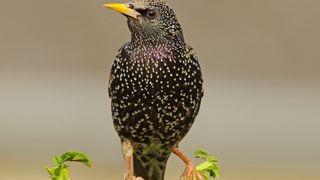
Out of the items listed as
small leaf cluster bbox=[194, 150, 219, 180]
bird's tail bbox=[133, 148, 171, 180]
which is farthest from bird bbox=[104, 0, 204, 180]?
small leaf cluster bbox=[194, 150, 219, 180]

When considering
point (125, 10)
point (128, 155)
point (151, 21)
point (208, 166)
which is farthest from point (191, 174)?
point (125, 10)

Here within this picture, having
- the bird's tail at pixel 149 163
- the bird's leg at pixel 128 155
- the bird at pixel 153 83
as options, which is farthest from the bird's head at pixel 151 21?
the bird's tail at pixel 149 163

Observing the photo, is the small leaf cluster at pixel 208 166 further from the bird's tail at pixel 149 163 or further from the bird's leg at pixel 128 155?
the bird's tail at pixel 149 163

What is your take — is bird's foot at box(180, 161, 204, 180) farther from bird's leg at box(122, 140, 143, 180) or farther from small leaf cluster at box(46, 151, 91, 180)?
small leaf cluster at box(46, 151, 91, 180)

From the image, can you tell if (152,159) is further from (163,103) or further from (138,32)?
(138,32)

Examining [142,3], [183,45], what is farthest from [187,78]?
[142,3]

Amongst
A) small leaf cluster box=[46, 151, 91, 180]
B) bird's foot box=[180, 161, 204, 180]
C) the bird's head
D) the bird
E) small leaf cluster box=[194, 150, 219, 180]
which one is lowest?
bird's foot box=[180, 161, 204, 180]
